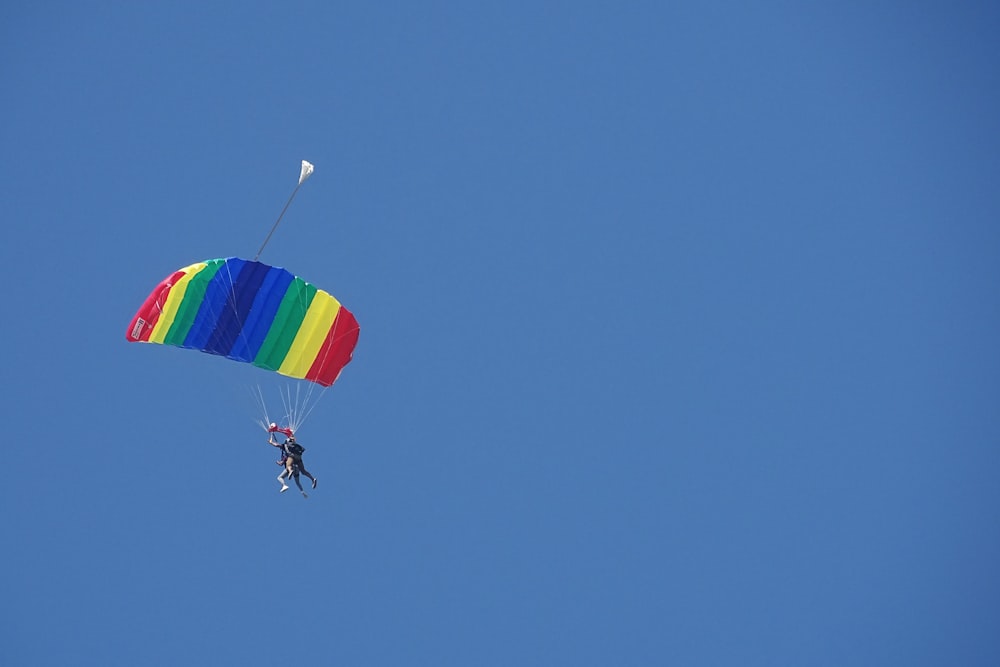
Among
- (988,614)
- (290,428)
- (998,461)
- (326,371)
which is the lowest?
(290,428)

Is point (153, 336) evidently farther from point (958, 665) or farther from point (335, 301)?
point (958, 665)

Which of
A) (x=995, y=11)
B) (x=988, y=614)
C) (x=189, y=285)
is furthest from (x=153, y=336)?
(x=995, y=11)

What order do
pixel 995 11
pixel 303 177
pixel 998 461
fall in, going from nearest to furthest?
1. pixel 303 177
2. pixel 998 461
3. pixel 995 11

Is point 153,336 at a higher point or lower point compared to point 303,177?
lower

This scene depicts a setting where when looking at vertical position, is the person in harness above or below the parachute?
below

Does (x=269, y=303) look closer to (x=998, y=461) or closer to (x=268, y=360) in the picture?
(x=268, y=360)

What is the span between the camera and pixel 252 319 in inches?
784

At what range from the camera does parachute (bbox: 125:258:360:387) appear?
19234mm

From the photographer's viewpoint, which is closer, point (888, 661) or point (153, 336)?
point (153, 336)

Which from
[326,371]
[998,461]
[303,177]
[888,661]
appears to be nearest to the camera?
[303,177]

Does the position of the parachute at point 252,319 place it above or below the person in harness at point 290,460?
above

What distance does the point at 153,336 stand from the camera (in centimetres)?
1920

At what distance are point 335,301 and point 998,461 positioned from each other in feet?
186

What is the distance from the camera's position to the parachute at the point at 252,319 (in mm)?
19234
